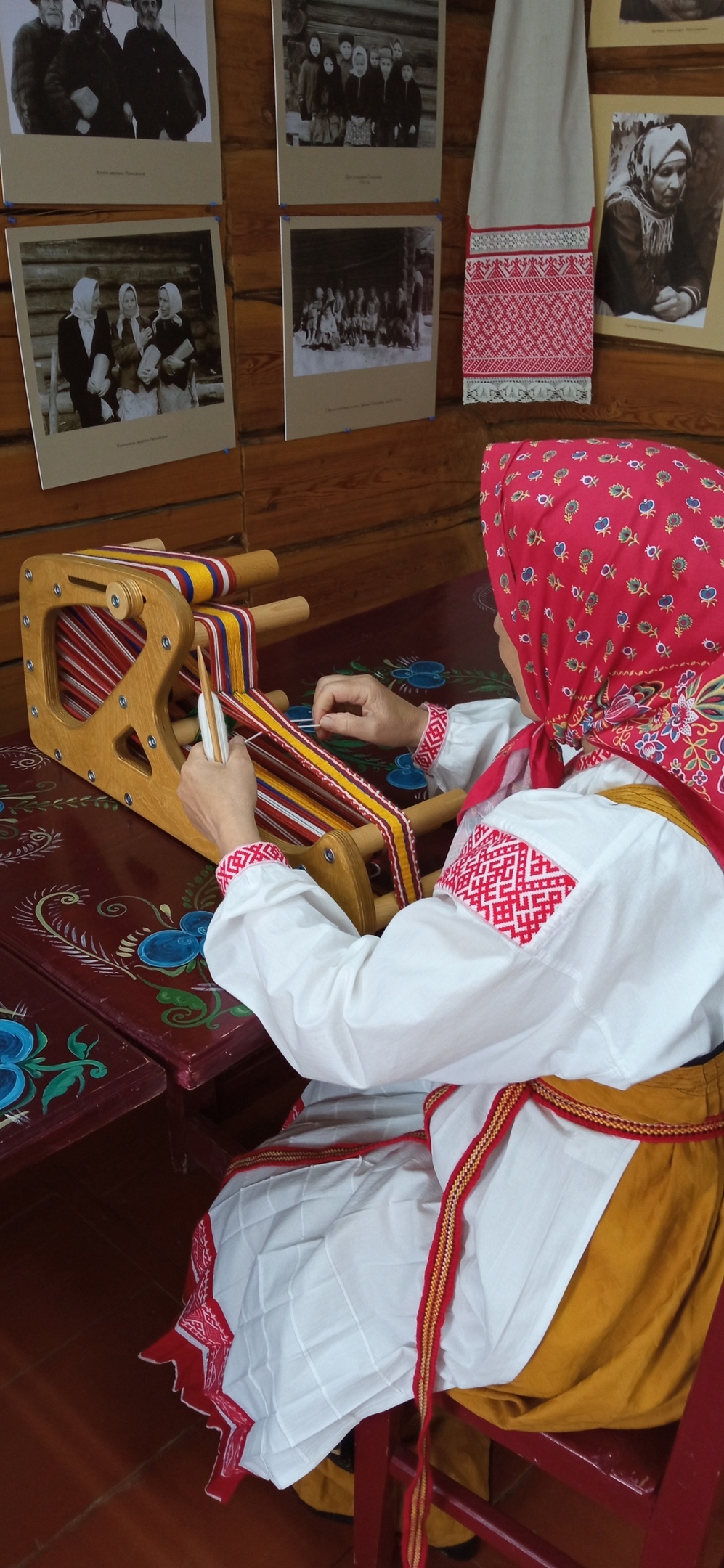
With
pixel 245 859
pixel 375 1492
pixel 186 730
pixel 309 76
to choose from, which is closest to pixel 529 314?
pixel 309 76

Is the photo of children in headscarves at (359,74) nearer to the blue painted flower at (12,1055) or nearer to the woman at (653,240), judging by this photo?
the woman at (653,240)

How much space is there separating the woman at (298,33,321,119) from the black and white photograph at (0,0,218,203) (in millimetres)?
221

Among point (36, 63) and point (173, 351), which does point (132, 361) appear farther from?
point (36, 63)

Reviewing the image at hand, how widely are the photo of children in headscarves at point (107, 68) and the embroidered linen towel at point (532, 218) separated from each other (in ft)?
2.59

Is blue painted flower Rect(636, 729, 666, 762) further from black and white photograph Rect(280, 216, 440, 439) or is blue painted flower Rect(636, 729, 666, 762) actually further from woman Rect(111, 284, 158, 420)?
black and white photograph Rect(280, 216, 440, 439)

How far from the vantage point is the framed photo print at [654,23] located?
7.36ft

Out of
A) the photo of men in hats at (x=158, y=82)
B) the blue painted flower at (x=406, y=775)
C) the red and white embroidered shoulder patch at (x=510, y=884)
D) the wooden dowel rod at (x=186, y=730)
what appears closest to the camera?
the red and white embroidered shoulder patch at (x=510, y=884)

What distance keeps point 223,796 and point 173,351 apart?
1.16m

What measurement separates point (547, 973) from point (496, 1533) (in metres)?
0.67

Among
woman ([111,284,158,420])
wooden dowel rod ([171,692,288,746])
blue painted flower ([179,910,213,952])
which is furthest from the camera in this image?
woman ([111,284,158,420])

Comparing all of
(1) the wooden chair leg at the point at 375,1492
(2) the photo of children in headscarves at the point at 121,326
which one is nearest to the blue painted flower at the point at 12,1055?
(1) the wooden chair leg at the point at 375,1492

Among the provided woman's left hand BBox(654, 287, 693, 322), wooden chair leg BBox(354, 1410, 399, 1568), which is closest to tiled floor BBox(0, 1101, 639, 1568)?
wooden chair leg BBox(354, 1410, 399, 1568)

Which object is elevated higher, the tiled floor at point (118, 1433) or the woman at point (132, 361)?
the woman at point (132, 361)

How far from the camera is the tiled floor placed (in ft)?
4.55
